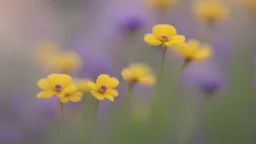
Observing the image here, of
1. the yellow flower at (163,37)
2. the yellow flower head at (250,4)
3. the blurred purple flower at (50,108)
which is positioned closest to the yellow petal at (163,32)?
the yellow flower at (163,37)

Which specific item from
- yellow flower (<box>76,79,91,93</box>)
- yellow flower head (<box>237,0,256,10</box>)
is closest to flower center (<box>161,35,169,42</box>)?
yellow flower (<box>76,79,91,93</box>)

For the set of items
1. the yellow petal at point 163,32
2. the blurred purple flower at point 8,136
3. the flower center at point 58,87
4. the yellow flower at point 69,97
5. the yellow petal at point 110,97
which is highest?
Result: the yellow petal at point 163,32

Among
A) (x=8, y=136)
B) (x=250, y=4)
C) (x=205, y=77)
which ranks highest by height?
(x=250, y=4)

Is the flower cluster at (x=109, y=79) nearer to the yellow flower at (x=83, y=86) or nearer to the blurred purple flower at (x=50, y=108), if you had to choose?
the yellow flower at (x=83, y=86)

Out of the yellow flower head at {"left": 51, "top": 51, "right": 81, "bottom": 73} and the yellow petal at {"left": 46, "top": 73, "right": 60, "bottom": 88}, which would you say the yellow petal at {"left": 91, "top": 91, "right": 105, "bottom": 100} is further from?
the yellow flower head at {"left": 51, "top": 51, "right": 81, "bottom": 73}

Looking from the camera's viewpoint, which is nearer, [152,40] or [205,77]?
[152,40]

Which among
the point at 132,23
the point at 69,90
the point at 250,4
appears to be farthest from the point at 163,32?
the point at 250,4

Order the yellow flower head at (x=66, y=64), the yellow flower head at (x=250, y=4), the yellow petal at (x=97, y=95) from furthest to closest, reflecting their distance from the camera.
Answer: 1. the yellow flower head at (x=250, y=4)
2. the yellow flower head at (x=66, y=64)
3. the yellow petal at (x=97, y=95)

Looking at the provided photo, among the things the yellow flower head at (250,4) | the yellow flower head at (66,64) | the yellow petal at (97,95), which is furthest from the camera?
the yellow flower head at (250,4)

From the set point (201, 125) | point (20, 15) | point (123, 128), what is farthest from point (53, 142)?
point (20, 15)

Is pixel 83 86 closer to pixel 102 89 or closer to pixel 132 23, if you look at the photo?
pixel 102 89
